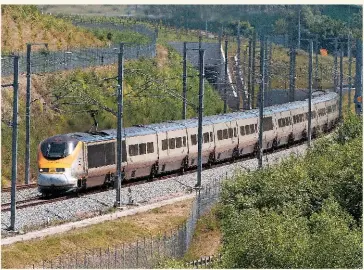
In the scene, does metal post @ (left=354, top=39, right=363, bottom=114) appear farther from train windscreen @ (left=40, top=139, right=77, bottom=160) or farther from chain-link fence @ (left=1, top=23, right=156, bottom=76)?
train windscreen @ (left=40, top=139, right=77, bottom=160)

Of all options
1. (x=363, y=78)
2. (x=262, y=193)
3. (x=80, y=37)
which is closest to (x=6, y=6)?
(x=80, y=37)

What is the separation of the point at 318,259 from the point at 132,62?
199 feet

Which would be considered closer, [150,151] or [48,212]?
[48,212]

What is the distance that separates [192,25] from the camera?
5217 inches

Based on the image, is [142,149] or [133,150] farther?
[142,149]

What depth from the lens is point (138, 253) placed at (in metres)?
40.6

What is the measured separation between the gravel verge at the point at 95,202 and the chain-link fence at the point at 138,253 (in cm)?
361

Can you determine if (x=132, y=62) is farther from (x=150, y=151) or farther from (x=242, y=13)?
(x=150, y=151)

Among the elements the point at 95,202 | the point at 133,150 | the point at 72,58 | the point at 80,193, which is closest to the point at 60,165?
the point at 95,202

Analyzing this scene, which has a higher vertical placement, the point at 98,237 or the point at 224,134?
the point at 98,237

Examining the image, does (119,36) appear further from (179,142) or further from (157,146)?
(157,146)

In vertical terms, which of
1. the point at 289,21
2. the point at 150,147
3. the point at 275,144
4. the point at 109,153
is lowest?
the point at 275,144

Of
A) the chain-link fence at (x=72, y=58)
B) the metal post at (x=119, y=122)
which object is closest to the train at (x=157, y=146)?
the metal post at (x=119, y=122)

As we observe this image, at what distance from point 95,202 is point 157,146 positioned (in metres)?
8.83
